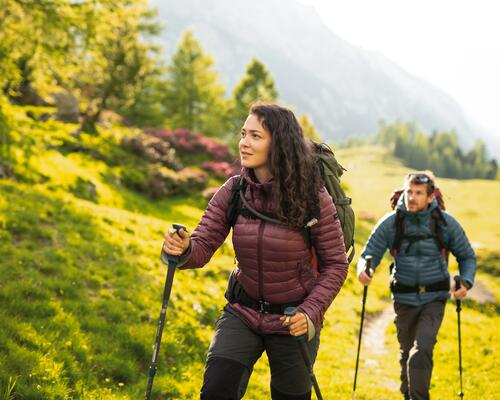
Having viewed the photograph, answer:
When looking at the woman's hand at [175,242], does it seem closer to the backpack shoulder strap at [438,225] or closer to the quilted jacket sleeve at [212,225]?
the quilted jacket sleeve at [212,225]

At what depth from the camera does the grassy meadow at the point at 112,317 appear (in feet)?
21.7

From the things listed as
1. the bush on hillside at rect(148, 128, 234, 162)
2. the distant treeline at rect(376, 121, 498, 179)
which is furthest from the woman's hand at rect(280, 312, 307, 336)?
the distant treeline at rect(376, 121, 498, 179)

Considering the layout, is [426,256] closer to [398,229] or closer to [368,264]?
[398,229]

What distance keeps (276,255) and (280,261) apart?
74 millimetres

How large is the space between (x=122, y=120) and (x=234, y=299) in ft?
124

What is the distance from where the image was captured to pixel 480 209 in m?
52.4

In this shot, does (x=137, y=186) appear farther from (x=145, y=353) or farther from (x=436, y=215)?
(x=436, y=215)

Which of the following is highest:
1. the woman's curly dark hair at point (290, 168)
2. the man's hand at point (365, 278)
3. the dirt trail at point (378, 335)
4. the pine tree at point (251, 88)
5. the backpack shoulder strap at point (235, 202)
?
the pine tree at point (251, 88)

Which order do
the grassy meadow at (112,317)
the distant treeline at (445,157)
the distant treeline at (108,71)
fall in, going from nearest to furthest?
1. the grassy meadow at (112,317)
2. the distant treeline at (108,71)
3. the distant treeline at (445,157)

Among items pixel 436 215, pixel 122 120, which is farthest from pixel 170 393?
pixel 122 120

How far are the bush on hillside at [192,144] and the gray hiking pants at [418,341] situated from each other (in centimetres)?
3112

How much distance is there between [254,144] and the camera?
169 inches

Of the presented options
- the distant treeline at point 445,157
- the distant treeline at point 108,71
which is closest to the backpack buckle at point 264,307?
the distant treeline at point 108,71

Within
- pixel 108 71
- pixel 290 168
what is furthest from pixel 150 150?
pixel 290 168
